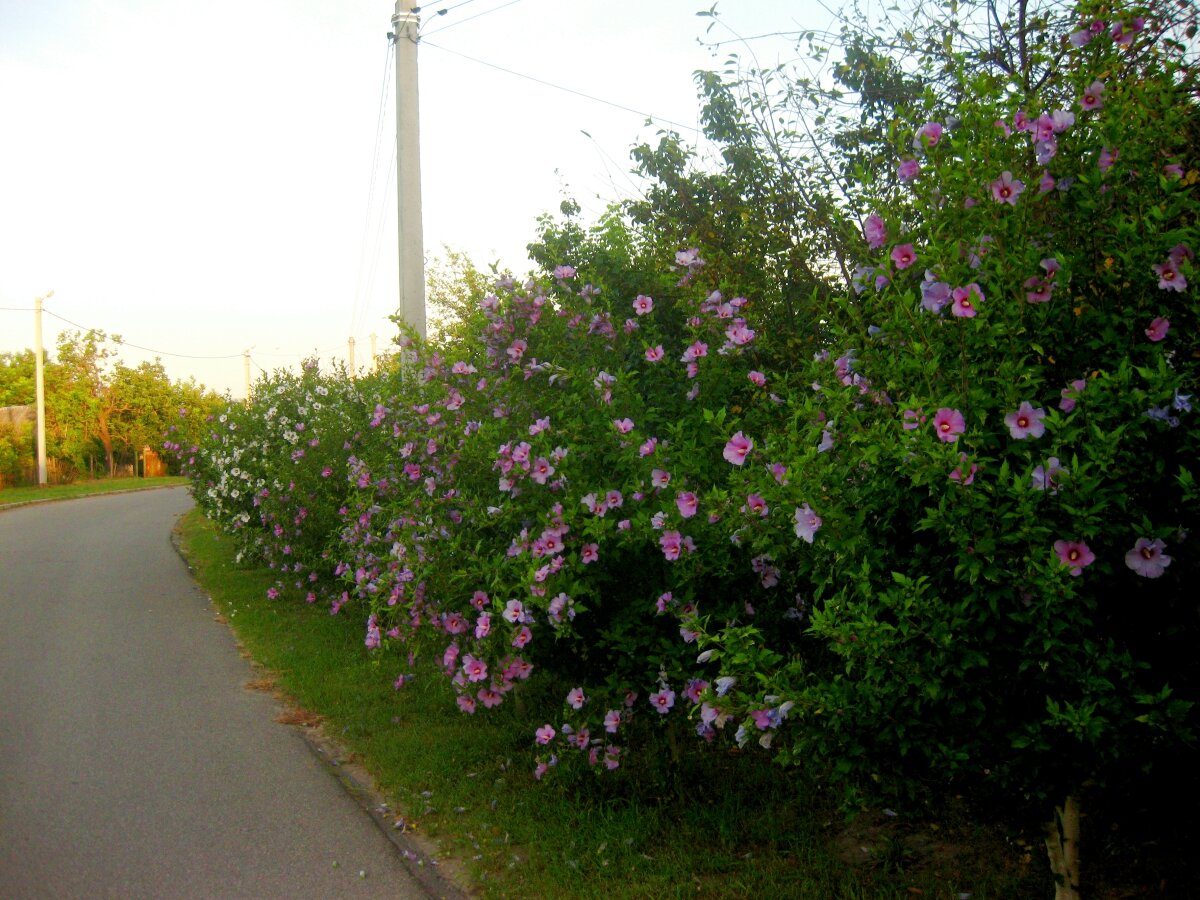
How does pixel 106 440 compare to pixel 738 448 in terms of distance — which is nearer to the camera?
pixel 738 448

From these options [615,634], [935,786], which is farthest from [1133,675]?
[615,634]

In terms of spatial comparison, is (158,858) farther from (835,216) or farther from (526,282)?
(835,216)

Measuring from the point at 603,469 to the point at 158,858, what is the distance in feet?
9.09

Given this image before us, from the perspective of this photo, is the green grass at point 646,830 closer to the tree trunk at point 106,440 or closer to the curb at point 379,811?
the curb at point 379,811

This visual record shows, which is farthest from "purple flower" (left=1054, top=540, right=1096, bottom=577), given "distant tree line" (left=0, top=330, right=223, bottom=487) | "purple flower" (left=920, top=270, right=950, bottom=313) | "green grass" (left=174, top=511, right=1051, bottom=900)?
"distant tree line" (left=0, top=330, right=223, bottom=487)

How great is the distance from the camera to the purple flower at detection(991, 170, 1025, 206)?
2.86 meters

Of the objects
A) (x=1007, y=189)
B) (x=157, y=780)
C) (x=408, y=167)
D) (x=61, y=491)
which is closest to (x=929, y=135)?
(x=1007, y=189)

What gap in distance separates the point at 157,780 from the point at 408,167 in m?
7.78

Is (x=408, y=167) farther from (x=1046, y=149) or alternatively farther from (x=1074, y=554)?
(x=1074, y=554)

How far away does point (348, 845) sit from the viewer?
16.2 feet

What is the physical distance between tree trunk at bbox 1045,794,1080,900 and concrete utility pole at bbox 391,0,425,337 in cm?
857

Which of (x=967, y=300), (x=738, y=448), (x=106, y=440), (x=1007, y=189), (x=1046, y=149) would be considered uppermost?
(x=106, y=440)

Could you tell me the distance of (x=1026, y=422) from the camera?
257 cm

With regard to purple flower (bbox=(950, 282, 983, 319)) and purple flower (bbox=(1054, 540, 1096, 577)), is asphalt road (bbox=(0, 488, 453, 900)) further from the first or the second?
purple flower (bbox=(950, 282, 983, 319))
